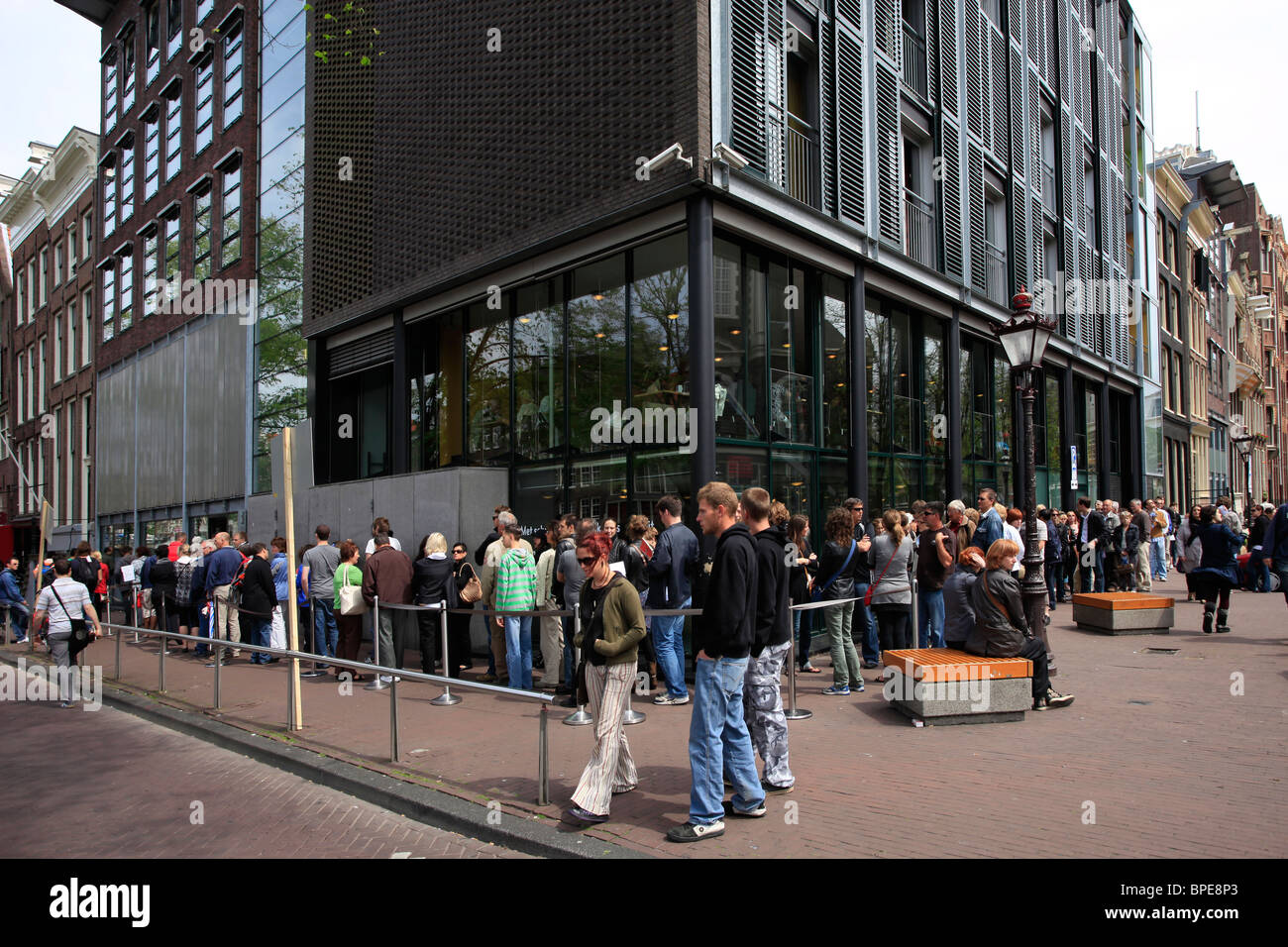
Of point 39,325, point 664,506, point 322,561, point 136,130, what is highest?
point 136,130

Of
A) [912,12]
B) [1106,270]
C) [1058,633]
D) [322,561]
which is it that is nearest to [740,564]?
[322,561]

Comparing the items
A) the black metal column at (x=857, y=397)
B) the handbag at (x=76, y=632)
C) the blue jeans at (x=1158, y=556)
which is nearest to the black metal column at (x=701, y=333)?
the black metal column at (x=857, y=397)

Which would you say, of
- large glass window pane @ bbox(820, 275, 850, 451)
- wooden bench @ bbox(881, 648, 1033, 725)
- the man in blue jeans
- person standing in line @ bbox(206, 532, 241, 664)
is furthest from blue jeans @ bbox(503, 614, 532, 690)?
large glass window pane @ bbox(820, 275, 850, 451)

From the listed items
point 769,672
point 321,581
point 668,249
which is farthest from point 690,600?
point 321,581

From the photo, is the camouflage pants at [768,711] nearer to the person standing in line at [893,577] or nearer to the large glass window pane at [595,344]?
the person standing in line at [893,577]

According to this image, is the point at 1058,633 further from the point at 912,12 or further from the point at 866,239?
the point at 912,12

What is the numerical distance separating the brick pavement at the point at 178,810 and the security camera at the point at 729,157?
26.5 feet

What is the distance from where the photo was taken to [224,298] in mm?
23016

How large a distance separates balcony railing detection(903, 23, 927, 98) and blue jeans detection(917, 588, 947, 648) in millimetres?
10567

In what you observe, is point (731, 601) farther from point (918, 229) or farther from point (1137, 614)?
Result: point (918, 229)

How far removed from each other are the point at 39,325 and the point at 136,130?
49.5ft

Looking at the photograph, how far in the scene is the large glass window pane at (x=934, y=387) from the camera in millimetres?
16453

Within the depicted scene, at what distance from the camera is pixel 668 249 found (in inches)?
453

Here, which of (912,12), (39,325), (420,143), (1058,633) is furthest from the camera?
(39,325)
